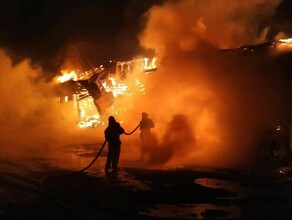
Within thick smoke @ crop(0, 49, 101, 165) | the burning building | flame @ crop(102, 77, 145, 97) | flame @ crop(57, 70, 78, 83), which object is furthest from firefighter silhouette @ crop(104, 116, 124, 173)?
flame @ crop(57, 70, 78, 83)

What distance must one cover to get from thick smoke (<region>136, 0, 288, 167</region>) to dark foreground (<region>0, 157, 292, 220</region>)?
8.59 feet

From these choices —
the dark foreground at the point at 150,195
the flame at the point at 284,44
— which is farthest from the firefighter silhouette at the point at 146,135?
the flame at the point at 284,44

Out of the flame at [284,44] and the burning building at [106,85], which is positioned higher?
the burning building at [106,85]

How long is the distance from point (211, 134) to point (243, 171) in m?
3.80

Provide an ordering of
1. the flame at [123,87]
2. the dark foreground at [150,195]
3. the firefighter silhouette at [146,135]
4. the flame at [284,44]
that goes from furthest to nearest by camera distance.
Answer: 1. the flame at [123,87]
2. the firefighter silhouette at [146,135]
3. the flame at [284,44]
4. the dark foreground at [150,195]

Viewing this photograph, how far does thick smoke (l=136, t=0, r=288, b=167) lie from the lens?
15.5 metres

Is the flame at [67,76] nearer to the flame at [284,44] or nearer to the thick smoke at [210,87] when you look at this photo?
the thick smoke at [210,87]

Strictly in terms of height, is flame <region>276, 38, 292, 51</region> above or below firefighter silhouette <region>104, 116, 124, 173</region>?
above

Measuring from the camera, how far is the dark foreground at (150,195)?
349 inches

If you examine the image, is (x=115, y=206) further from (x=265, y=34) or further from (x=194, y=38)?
(x=265, y=34)

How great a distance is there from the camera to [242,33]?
19.0m

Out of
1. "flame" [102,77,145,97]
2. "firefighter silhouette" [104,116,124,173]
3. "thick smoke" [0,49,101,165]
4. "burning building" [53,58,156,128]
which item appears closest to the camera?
"firefighter silhouette" [104,116,124,173]

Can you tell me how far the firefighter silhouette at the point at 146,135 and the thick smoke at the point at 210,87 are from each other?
0.92ft

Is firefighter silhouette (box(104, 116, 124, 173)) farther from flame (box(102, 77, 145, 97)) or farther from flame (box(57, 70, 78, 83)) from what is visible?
flame (box(57, 70, 78, 83))
